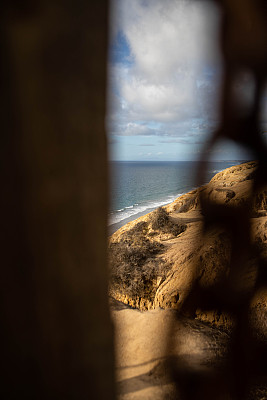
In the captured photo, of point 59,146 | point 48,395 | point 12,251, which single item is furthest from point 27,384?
point 59,146

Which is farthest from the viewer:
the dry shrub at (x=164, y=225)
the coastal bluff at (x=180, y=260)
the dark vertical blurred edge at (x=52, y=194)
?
the dry shrub at (x=164, y=225)

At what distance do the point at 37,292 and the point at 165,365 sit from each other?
3.91 ft

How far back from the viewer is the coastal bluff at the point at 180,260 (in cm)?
131

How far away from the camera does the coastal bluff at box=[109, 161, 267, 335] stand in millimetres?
1315

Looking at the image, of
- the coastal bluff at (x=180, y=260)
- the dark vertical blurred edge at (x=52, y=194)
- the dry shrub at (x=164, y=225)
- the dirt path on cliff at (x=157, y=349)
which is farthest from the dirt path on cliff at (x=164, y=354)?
the dry shrub at (x=164, y=225)

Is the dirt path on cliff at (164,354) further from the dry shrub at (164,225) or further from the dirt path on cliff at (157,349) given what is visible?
the dry shrub at (164,225)

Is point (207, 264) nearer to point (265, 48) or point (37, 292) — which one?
point (265, 48)

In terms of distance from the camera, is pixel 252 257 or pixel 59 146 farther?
pixel 252 257

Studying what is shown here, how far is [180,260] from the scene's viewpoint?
8.34ft

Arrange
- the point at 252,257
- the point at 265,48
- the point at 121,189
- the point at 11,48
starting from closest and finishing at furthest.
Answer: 1. the point at 11,48
2. the point at 265,48
3. the point at 252,257
4. the point at 121,189

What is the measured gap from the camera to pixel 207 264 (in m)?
1.72

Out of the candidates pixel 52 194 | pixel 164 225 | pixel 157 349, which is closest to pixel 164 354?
pixel 157 349

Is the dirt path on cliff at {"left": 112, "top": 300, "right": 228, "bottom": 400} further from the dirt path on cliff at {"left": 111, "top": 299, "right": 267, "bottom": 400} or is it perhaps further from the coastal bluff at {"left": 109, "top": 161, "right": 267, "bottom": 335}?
the coastal bluff at {"left": 109, "top": 161, "right": 267, "bottom": 335}

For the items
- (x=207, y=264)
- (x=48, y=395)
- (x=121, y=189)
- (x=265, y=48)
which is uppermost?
(x=265, y=48)
